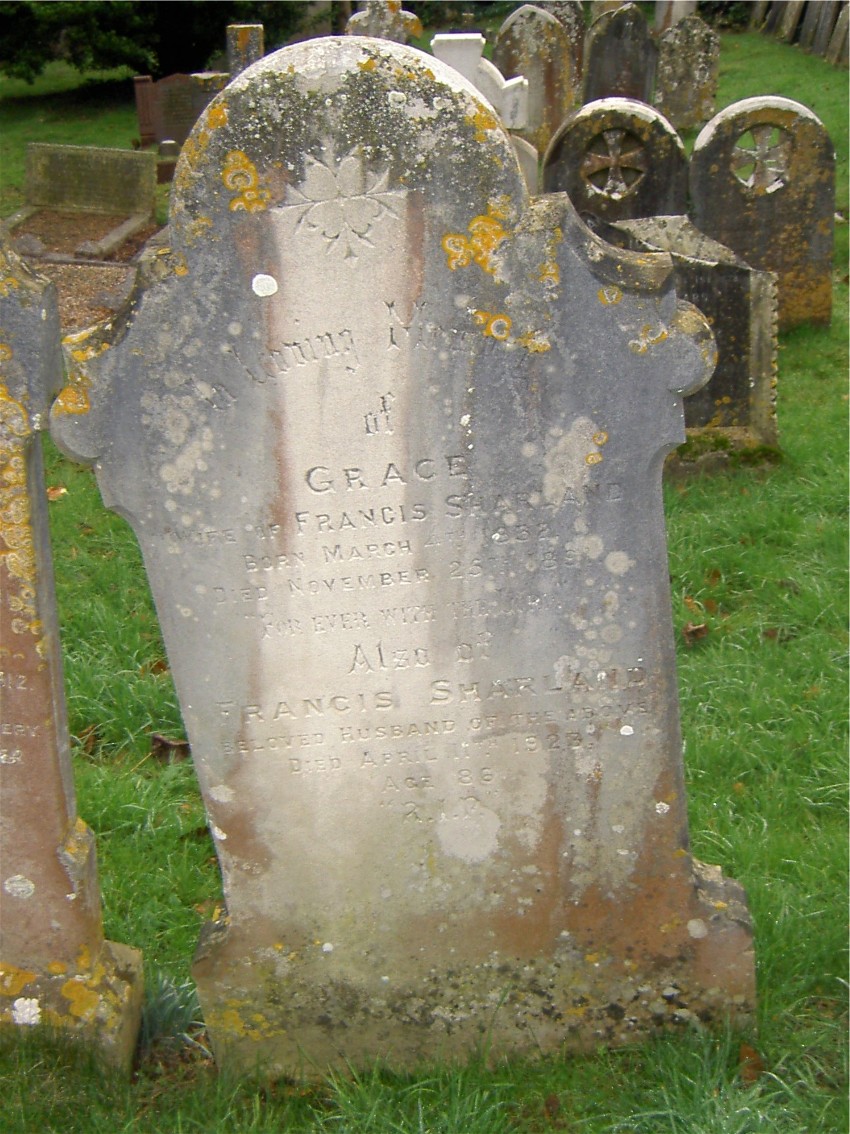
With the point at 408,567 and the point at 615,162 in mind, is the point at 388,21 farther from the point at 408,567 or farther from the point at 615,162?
the point at 408,567

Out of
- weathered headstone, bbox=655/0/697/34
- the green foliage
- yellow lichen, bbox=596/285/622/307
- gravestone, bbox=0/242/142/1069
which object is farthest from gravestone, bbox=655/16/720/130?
gravestone, bbox=0/242/142/1069

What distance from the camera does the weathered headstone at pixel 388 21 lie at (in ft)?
28.9

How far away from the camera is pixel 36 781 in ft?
10.0

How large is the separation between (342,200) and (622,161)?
6021mm

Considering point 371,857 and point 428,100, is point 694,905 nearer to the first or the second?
point 371,857

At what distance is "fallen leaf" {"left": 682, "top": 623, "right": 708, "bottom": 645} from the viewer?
5.05m

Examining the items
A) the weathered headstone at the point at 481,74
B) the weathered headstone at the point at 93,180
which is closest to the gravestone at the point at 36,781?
the weathered headstone at the point at 481,74

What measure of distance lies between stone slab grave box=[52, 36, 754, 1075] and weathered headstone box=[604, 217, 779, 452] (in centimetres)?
342

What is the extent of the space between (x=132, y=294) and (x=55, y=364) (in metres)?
0.32

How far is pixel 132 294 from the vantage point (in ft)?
8.57

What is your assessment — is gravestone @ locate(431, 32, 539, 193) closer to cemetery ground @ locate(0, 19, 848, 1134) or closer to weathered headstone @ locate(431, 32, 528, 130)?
weathered headstone @ locate(431, 32, 528, 130)

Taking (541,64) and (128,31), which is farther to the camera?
(128,31)

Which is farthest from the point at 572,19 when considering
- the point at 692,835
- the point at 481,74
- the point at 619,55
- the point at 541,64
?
the point at 692,835

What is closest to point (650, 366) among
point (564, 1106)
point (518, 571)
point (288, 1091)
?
point (518, 571)
